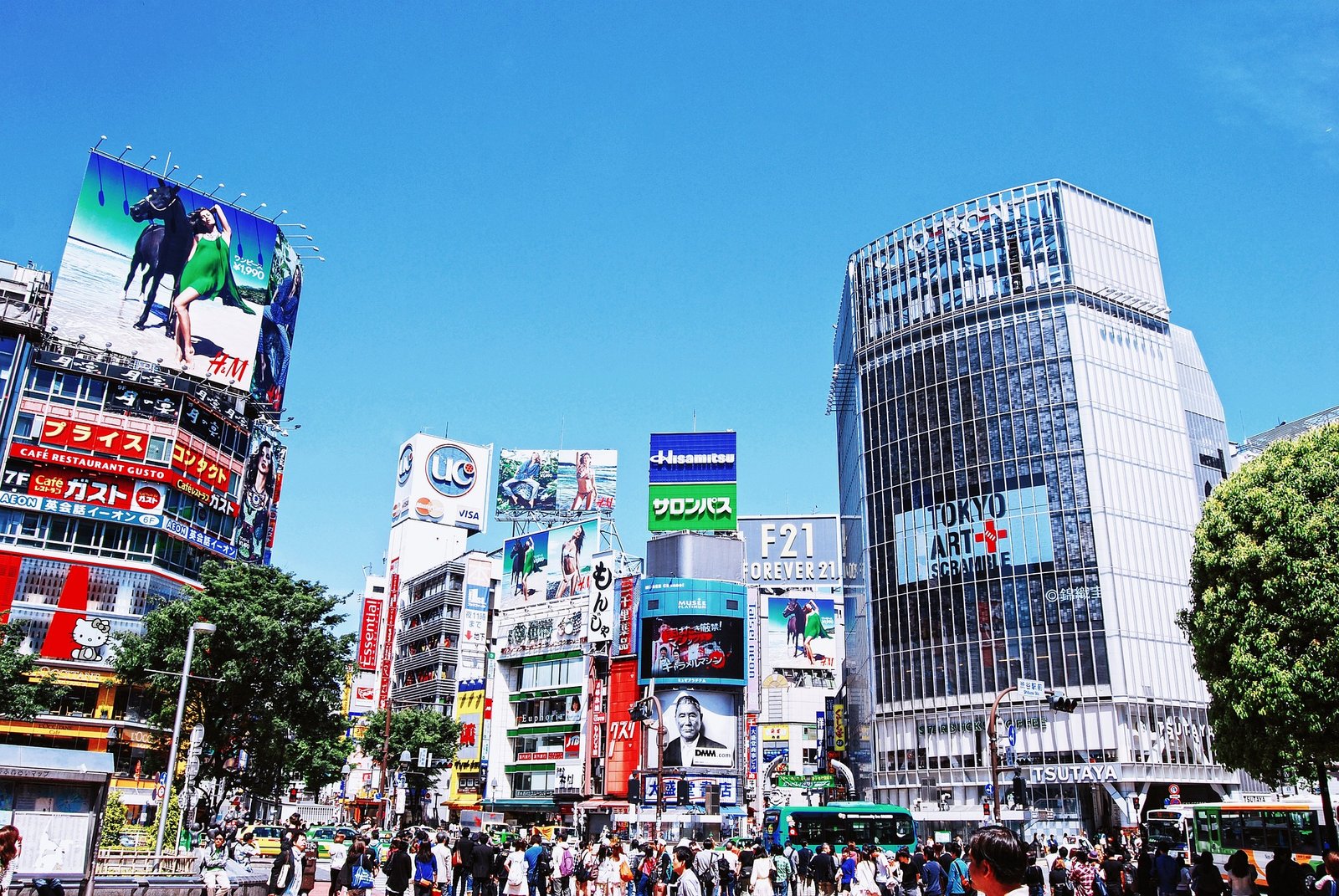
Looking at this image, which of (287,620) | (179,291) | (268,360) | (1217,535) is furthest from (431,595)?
(1217,535)

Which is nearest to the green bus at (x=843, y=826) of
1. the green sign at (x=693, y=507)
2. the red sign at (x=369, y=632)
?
the green sign at (x=693, y=507)

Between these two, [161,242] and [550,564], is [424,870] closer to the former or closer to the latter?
[161,242]

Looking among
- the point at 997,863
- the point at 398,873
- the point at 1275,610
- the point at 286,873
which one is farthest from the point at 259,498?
the point at 997,863

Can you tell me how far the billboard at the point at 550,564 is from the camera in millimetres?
82625

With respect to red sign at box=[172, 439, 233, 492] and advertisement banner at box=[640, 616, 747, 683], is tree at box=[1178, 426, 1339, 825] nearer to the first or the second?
advertisement banner at box=[640, 616, 747, 683]

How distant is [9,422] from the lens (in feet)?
166

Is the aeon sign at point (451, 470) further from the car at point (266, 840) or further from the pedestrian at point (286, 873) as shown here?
the pedestrian at point (286, 873)

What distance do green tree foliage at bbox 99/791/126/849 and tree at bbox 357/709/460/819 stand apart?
46.7 m

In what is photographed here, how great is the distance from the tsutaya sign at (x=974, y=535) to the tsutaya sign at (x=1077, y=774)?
505 inches

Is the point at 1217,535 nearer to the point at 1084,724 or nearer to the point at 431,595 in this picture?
the point at 1084,724

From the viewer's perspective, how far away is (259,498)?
61.4 meters

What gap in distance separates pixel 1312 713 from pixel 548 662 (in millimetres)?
61663

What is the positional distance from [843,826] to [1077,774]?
3002cm

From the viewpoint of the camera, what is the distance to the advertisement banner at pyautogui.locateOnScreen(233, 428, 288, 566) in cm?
5953
